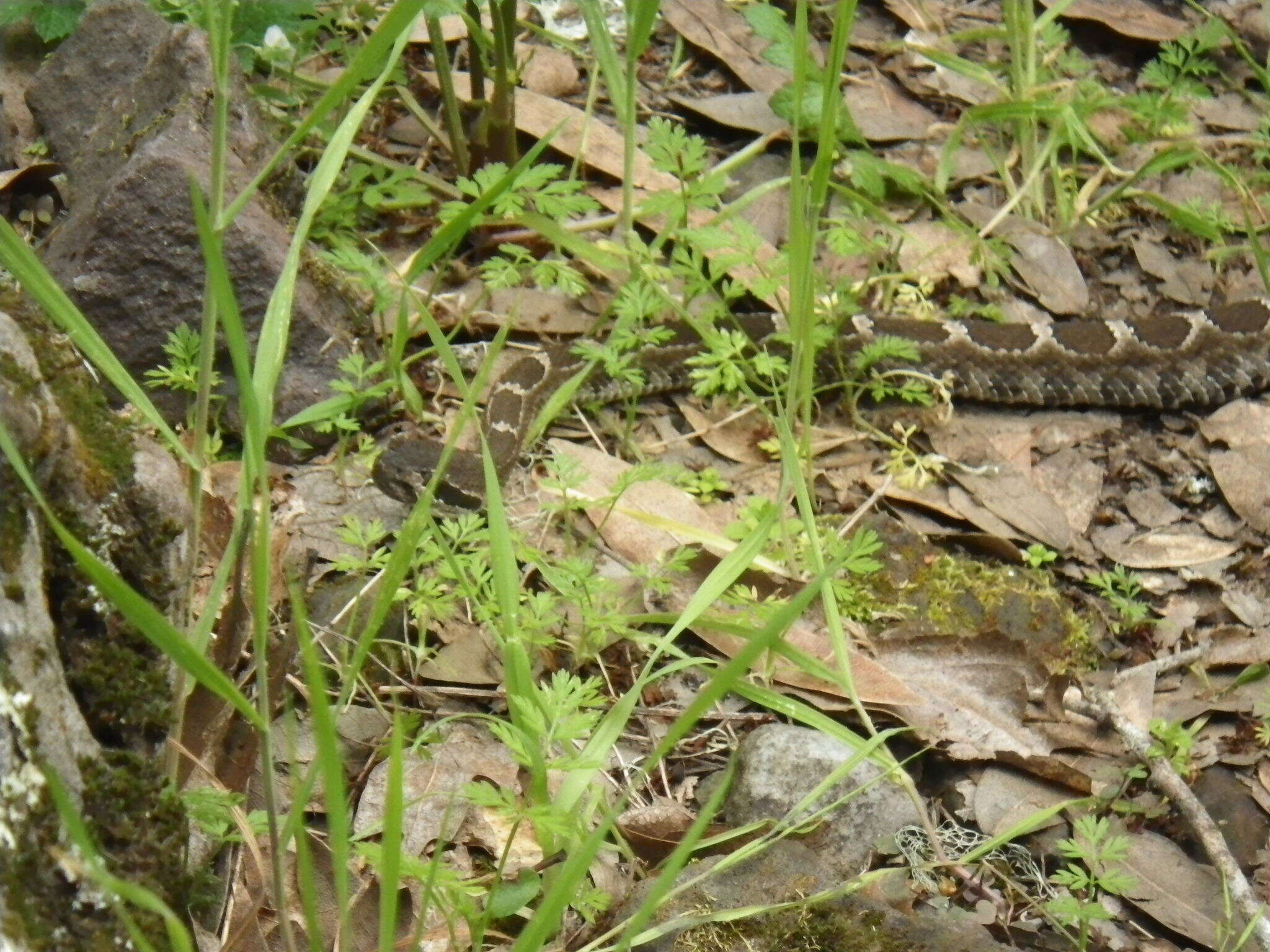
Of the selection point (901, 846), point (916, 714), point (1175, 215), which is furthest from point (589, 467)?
point (1175, 215)

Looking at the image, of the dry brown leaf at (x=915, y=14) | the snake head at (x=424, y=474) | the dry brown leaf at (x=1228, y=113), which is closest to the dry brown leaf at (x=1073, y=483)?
the snake head at (x=424, y=474)

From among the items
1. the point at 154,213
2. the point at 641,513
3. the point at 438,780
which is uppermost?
the point at 154,213

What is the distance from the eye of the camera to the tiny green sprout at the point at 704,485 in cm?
477

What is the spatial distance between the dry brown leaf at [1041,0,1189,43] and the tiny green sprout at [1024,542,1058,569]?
12.3 ft

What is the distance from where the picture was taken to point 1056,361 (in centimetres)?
576

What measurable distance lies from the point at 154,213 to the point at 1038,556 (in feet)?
11.0

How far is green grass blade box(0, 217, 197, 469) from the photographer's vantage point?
226cm

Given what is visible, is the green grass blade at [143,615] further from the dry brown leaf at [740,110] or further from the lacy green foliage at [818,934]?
the dry brown leaf at [740,110]

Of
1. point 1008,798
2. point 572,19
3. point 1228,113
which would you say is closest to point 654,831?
point 1008,798

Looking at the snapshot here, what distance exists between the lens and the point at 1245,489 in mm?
5125

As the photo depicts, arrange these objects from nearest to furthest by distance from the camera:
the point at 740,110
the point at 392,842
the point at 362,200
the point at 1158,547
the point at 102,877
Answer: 1. the point at 102,877
2. the point at 392,842
3. the point at 1158,547
4. the point at 362,200
5. the point at 740,110

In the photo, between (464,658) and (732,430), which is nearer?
(464,658)

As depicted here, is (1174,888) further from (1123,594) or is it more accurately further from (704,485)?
(704,485)

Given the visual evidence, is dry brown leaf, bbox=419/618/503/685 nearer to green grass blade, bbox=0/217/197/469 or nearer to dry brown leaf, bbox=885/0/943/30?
green grass blade, bbox=0/217/197/469
